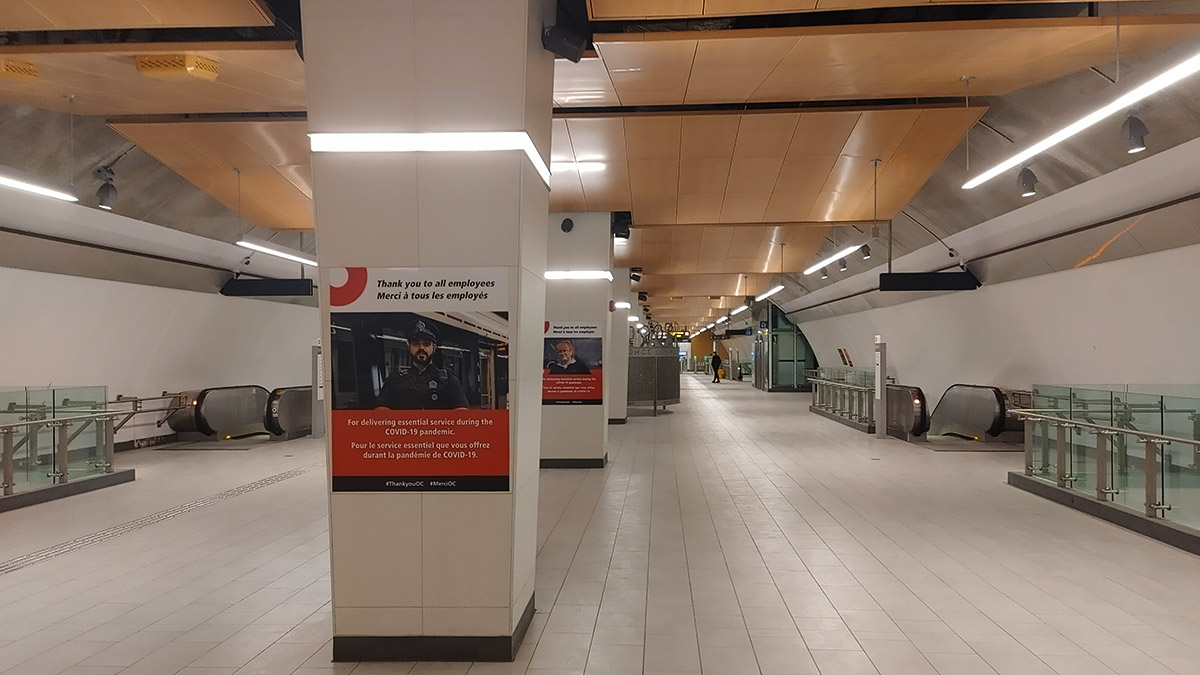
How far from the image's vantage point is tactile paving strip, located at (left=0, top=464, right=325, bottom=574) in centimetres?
602

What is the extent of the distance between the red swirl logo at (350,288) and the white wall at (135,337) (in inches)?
324

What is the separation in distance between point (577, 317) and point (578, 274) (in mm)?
647

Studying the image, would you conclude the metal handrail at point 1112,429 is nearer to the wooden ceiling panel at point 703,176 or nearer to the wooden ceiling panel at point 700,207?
the wooden ceiling panel at point 703,176

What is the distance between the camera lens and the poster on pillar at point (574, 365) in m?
10.8

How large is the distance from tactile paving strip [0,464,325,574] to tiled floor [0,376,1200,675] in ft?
0.46

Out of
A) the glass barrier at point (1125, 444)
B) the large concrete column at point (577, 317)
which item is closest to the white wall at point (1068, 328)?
the glass barrier at point (1125, 444)

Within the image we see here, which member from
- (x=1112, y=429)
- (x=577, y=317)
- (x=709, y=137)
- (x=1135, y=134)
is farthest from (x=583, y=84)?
(x=1112, y=429)

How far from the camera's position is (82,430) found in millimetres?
9352

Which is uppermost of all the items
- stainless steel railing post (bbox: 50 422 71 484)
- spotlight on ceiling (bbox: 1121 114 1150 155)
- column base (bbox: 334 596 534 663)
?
spotlight on ceiling (bbox: 1121 114 1150 155)

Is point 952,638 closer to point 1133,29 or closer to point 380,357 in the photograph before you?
point 380,357

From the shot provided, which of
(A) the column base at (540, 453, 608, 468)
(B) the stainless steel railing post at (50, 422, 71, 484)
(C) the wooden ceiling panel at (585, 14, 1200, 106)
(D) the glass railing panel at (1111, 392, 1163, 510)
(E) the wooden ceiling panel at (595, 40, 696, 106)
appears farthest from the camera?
(A) the column base at (540, 453, 608, 468)

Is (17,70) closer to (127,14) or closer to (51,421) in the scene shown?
(127,14)

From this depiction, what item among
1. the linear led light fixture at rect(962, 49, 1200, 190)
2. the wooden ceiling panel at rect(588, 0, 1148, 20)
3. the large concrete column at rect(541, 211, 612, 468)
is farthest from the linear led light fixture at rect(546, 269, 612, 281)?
the wooden ceiling panel at rect(588, 0, 1148, 20)

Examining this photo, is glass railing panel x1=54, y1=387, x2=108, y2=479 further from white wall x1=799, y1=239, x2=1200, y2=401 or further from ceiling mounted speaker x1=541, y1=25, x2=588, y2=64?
white wall x1=799, y1=239, x2=1200, y2=401
